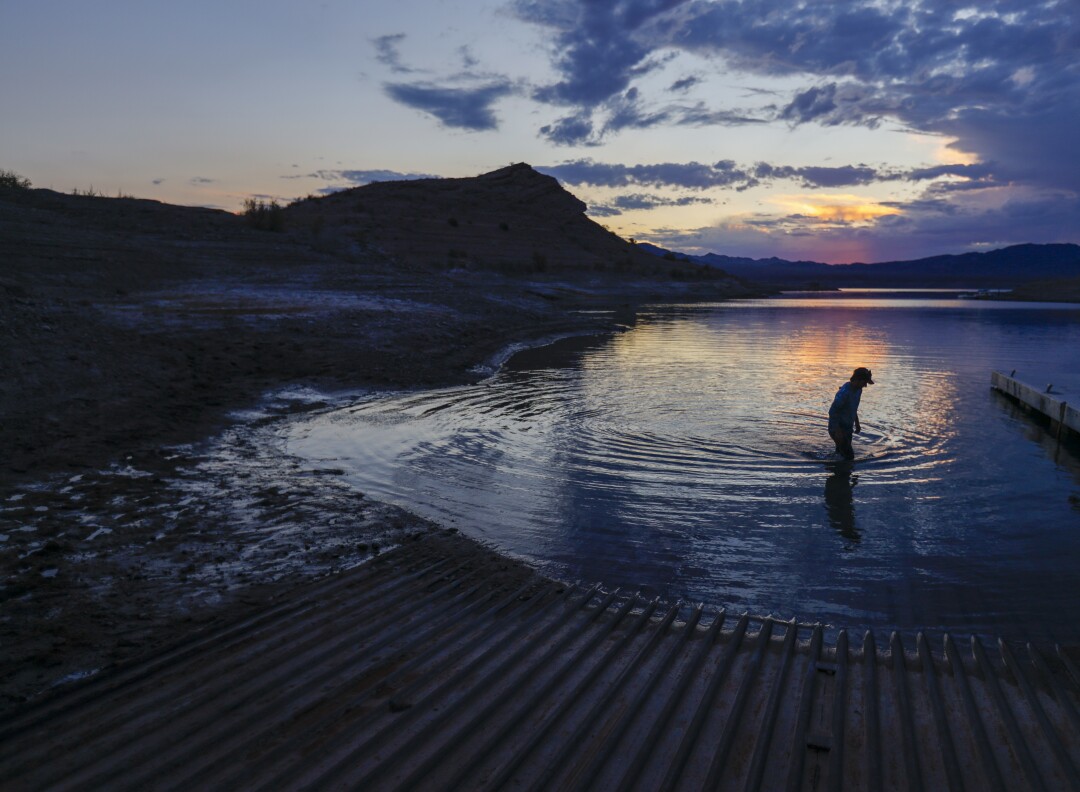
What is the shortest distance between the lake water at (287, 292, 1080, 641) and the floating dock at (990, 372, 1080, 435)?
0.33 meters

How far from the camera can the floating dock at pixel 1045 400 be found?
46.1ft

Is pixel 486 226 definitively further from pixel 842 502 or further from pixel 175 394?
pixel 842 502

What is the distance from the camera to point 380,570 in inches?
267

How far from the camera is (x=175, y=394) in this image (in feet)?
45.6

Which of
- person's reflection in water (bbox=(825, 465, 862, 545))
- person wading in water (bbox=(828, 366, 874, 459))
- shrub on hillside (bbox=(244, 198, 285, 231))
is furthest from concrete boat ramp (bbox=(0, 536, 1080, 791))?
shrub on hillside (bbox=(244, 198, 285, 231))

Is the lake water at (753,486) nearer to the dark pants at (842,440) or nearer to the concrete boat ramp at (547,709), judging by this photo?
the dark pants at (842,440)

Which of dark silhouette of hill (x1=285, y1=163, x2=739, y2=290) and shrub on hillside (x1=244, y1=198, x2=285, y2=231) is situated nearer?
shrub on hillside (x1=244, y1=198, x2=285, y2=231)

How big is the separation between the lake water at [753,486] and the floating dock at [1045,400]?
0.33 metres

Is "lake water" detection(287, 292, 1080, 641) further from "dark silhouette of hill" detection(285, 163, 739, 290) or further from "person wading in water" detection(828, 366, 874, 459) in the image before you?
"dark silhouette of hill" detection(285, 163, 739, 290)

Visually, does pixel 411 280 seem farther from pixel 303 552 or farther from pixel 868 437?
pixel 303 552

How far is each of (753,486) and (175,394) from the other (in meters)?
10.3

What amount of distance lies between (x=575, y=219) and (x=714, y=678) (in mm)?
81629

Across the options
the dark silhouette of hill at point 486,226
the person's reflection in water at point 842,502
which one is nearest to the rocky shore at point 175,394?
the person's reflection in water at point 842,502

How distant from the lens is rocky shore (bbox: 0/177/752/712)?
6.02 metres
